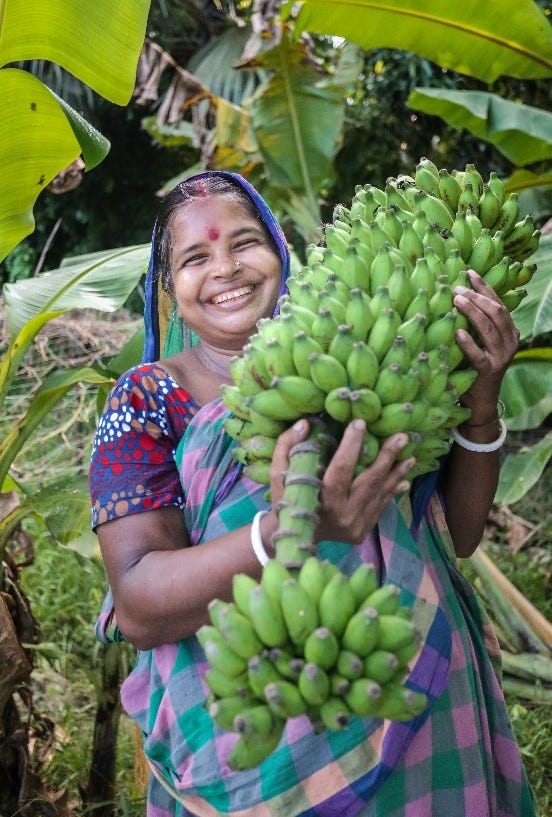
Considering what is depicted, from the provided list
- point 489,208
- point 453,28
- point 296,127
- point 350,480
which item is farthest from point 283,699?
point 296,127

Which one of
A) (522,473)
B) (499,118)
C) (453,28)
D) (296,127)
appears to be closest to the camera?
(453,28)

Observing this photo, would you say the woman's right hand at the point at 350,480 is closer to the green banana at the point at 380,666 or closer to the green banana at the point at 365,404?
the green banana at the point at 365,404

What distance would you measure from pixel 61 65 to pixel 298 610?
1.85 metres

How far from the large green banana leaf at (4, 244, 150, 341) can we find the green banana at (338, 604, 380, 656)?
1.88m

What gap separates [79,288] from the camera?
2871 mm

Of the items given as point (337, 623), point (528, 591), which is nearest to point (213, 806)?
point (337, 623)

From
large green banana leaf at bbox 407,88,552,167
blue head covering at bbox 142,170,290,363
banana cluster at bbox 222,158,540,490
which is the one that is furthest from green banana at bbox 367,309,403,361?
large green banana leaf at bbox 407,88,552,167

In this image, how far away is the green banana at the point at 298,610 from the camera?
931mm

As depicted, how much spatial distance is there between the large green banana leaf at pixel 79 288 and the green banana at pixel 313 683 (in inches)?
74.6

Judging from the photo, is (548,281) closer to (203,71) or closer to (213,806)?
(213,806)

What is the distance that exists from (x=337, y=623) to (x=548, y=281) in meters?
2.56

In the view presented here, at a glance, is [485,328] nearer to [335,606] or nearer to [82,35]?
[335,606]

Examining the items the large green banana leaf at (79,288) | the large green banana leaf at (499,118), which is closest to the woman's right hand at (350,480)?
the large green banana leaf at (79,288)

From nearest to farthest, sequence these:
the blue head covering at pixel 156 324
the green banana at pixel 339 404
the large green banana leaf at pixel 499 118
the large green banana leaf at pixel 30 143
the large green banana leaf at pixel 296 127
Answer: the green banana at pixel 339 404 → the blue head covering at pixel 156 324 → the large green banana leaf at pixel 30 143 → the large green banana leaf at pixel 499 118 → the large green banana leaf at pixel 296 127
